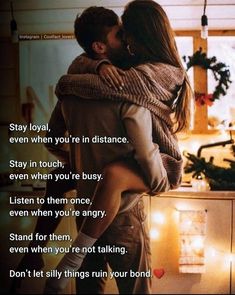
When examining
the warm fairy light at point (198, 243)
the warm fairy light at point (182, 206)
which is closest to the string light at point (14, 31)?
the warm fairy light at point (182, 206)

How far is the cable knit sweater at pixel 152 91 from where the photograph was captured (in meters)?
1.78

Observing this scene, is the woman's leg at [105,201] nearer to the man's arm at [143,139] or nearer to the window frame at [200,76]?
the man's arm at [143,139]

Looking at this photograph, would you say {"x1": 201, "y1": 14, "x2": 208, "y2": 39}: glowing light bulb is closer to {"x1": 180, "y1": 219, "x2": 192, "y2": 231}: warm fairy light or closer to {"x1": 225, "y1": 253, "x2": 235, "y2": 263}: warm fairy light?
{"x1": 180, "y1": 219, "x2": 192, "y2": 231}: warm fairy light

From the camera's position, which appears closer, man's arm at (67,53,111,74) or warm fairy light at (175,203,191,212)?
man's arm at (67,53,111,74)

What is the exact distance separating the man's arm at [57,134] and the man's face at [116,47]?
33 centimetres

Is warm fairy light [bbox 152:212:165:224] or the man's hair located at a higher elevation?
the man's hair

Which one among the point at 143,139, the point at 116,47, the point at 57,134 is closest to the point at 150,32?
the point at 116,47

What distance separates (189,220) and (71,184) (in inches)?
26.0

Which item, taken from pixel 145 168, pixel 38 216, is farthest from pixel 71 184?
pixel 145 168

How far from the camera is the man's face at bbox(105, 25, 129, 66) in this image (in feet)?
6.11

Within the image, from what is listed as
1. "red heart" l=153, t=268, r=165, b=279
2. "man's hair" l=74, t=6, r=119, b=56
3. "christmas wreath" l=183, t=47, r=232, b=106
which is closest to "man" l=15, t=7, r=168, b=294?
"man's hair" l=74, t=6, r=119, b=56

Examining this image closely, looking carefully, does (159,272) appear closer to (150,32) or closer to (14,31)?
(150,32)

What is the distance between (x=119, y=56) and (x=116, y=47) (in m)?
0.04

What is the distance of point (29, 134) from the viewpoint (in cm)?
203
